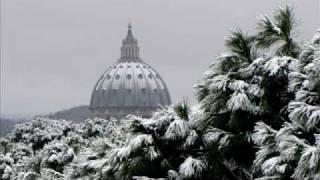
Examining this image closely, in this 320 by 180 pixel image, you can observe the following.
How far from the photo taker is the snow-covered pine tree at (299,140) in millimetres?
8711

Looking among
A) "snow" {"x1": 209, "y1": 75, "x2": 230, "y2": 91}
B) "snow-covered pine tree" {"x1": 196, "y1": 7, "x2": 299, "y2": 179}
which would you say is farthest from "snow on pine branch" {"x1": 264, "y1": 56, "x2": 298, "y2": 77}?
"snow" {"x1": 209, "y1": 75, "x2": 230, "y2": 91}

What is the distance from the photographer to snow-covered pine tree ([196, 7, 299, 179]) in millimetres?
11047

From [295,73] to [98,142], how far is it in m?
4.66

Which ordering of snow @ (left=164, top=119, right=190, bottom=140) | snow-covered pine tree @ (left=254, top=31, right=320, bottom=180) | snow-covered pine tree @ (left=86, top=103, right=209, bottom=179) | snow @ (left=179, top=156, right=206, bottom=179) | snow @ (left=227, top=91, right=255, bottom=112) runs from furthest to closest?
snow @ (left=164, top=119, right=190, bottom=140) < snow-covered pine tree @ (left=86, top=103, right=209, bottom=179) < snow @ (left=179, top=156, right=206, bottom=179) < snow @ (left=227, top=91, right=255, bottom=112) < snow-covered pine tree @ (left=254, top=31, right=320, bottom=180)

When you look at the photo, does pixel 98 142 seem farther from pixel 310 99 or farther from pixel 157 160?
pixel 310 99

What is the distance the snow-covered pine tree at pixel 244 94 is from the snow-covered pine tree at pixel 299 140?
103cm

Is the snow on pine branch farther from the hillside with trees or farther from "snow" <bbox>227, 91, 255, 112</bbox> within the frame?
"snow" <bbox>227, 91, 255, 112</bbox>

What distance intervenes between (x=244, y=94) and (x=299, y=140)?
80.6 inches

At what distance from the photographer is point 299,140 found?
9.10 m

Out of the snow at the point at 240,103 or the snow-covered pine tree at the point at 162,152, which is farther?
the snow-covered pine tree at the point at 162,152

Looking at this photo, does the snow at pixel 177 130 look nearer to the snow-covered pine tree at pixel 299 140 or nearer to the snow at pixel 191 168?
the snow at pixel 191 168

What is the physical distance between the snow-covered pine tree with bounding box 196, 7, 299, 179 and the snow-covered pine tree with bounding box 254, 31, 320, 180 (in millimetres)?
1033

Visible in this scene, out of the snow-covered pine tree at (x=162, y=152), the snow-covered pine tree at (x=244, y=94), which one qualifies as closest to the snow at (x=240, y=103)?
the snow-covered pine tree at (x=244, y=94)

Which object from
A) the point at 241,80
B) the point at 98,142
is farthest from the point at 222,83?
the point at 98,142
